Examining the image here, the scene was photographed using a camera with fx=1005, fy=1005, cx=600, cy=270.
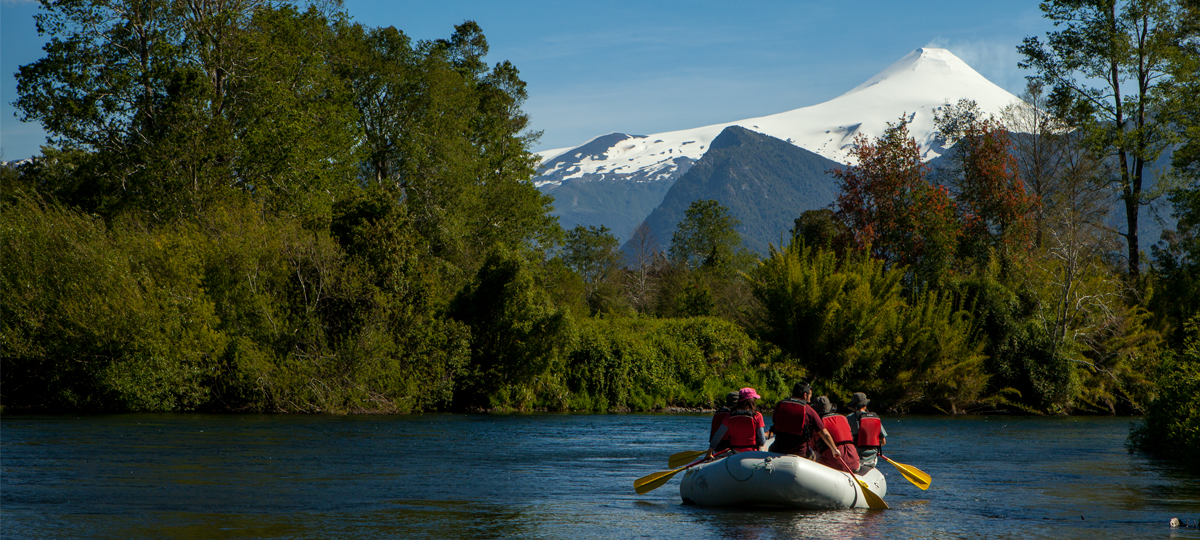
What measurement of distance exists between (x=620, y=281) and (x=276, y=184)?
5099cm

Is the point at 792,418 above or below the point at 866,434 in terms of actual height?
above

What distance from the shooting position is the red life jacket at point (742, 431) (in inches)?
595

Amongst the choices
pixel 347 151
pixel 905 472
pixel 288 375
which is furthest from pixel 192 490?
pixel 347 151

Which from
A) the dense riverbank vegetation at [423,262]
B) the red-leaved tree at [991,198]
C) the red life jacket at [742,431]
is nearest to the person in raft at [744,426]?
the red life jacket at [742,431]

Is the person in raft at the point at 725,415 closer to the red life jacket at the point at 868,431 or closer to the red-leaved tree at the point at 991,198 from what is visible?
the red life jacket at the point at 868,431

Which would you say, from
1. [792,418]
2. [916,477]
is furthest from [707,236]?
[792,418]

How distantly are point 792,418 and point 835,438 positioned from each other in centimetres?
95

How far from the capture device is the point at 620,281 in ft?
281

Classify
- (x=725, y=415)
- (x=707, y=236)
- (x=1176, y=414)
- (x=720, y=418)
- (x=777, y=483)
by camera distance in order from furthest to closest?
(x=707, y=236) < (x=1176, y=414) < (x=720, y=418) < (x=725, y=415) < (x=777, y=483)

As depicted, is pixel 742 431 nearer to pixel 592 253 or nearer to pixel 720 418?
pixel 720 418

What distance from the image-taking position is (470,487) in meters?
16.8

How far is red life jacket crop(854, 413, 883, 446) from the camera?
15703 millimetres

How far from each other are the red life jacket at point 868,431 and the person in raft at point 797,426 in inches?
59.2

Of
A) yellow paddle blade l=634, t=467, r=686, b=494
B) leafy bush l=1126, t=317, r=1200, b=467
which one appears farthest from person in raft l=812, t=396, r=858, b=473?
leafy bush l=1126, t=317, r=1200, b=467
